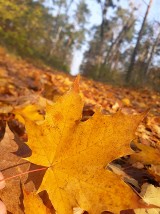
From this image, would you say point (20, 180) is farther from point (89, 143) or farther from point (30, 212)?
point (89, 143)

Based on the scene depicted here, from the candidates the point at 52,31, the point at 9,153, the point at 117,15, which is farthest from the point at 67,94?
the point at 52,31

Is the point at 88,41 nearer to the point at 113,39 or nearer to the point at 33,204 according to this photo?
the point at 113,39

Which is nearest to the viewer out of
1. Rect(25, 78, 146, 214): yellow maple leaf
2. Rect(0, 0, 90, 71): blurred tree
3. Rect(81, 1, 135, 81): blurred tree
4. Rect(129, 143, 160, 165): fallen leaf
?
Rect(25, 78, 146, 214): yellow maple leaf

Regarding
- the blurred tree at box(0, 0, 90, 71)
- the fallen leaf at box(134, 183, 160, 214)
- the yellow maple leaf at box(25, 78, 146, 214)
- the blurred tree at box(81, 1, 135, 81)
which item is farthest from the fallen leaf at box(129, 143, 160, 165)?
the blurred tree at box(81, 1, 135, 81)

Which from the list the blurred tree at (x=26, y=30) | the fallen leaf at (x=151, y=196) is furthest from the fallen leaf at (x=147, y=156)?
the blurred tree at (x=26, y=30)

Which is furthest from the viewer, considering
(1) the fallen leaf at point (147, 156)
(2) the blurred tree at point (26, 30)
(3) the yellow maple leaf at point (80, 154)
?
(2) the blurred tree at point (26, 30)

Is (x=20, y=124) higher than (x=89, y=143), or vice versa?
(x=89, y=143)

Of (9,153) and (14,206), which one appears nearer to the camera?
(14,206)

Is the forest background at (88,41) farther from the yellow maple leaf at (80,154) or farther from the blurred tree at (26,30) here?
the yellow maple leaf at (80,154)

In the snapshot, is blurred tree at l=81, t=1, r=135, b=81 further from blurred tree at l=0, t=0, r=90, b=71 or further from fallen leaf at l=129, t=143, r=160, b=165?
fallen leaf at l=129, t=143, r=160, b=165
